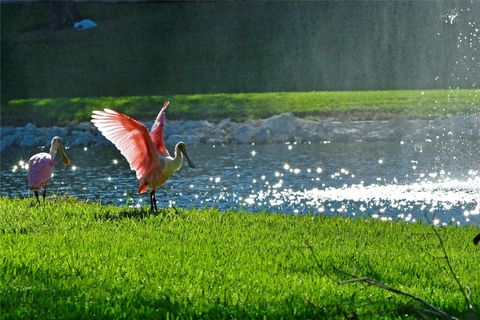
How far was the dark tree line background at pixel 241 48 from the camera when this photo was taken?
123 feet

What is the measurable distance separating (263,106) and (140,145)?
18.4 metres

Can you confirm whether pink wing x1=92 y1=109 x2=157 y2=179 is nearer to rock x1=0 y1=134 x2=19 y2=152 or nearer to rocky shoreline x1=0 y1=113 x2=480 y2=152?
rocky shoreline x1=0 y1=113 x2=480 y2=152

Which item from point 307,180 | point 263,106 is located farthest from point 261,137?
point 307,180

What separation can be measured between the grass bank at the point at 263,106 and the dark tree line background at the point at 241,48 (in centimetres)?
296

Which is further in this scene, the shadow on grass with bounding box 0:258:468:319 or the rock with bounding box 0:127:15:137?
the rock with bounding box 0:127:15:137

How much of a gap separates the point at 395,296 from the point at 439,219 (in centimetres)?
688

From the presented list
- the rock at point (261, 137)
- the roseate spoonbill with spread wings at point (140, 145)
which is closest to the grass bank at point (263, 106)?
the rock at point (261, 137)

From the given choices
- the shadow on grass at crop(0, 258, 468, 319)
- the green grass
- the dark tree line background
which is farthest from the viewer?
the dark tree line background

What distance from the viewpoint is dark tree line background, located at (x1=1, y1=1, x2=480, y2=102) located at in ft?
123

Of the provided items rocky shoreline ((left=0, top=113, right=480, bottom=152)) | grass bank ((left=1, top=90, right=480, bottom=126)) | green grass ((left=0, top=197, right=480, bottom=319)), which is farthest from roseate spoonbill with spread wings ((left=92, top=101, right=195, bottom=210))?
grass bank ((left=1, top=90, right=480, bottom=126))

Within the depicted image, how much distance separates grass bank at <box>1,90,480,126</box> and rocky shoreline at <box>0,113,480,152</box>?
1.04 m

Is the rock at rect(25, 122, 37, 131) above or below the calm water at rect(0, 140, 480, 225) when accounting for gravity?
above

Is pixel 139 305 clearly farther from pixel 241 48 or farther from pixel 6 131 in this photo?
pixel 241 48

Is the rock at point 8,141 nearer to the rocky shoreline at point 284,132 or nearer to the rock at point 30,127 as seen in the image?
the rocky shoreline at point 284,132
